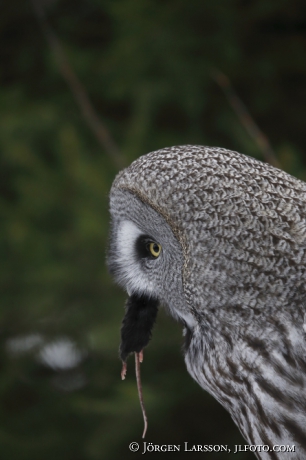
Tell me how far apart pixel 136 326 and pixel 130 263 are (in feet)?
0.50

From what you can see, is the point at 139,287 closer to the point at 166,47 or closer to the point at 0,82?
the point at 166,47

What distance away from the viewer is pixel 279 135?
2.94 meters

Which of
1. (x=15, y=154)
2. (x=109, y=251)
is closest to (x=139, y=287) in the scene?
(x=109, y=251)

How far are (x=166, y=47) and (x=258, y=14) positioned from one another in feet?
1.50

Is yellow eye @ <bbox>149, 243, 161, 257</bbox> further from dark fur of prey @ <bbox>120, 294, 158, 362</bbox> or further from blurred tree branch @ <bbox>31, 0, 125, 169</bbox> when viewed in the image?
blurred tree branch @ <bbox>31, 0, 125, 169</bbox>

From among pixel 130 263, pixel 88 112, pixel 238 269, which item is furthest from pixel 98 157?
pixel 238 269

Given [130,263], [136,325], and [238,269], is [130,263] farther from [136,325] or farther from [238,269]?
[238,269]

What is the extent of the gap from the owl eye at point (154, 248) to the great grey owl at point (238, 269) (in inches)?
0.5

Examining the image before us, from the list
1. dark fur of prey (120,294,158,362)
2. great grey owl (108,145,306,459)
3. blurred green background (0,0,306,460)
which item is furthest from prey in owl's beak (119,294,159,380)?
blurred green background (0,0,306,460)

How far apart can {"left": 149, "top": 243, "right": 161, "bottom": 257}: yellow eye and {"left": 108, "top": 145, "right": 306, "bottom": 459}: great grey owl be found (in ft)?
0.04

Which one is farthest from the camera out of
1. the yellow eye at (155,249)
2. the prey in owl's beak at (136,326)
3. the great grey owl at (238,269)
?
the prey in owl's beak at (136,326)

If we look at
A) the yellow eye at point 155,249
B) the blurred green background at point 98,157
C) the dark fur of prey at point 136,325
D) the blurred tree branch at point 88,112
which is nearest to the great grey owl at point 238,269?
the yellow eye at point 155,249

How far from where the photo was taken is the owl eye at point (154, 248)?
3.96 ft

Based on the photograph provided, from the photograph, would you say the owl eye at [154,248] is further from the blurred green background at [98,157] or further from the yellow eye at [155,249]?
the blurred green background at [98,157]
